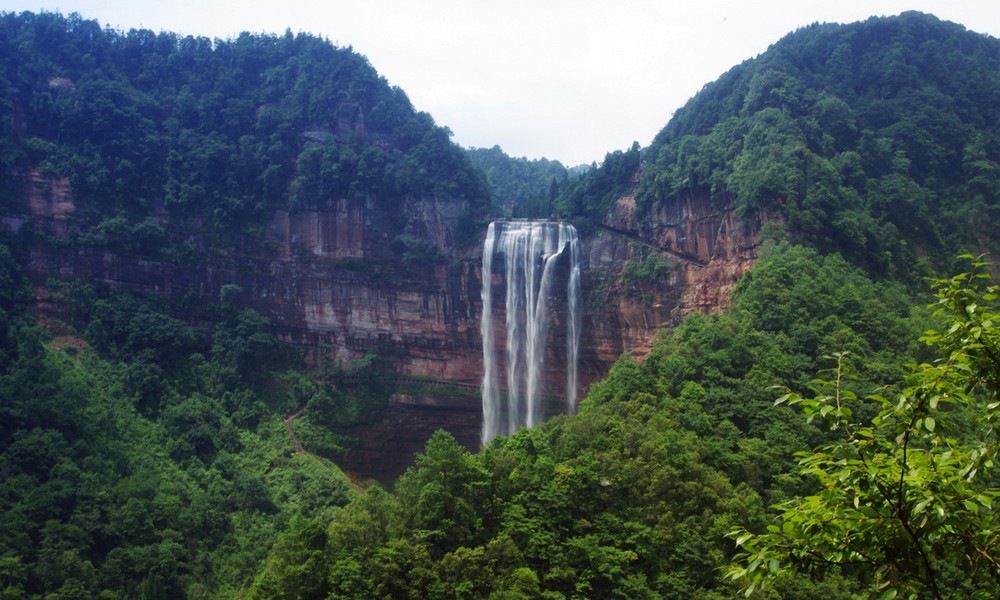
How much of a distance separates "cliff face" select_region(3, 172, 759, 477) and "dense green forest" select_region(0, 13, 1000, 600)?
2.71ft

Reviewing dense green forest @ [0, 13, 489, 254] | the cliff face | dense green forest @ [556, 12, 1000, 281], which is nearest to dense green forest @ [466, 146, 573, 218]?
dense green forest @ [0, 13, 489, 254]

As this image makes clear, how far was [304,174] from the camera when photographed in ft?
126

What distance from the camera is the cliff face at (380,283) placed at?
34469mm

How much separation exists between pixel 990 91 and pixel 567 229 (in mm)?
19096

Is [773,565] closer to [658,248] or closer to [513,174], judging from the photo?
[658,248]

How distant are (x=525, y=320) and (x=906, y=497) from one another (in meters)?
31.9

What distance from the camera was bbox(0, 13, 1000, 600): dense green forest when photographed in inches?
158

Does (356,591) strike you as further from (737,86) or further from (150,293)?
(737,86)

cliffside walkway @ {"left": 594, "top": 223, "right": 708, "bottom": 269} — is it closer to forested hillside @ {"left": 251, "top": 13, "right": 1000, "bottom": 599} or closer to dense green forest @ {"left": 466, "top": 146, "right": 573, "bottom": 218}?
forested hillside @ {"left": 251, "top": 13, "right": 1000, "bottom": 599}

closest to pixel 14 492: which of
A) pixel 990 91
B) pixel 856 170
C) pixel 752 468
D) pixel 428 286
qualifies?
pixel 428 286

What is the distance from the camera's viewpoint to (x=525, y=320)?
3553cm

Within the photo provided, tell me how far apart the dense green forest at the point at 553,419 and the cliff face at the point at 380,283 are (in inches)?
32.5

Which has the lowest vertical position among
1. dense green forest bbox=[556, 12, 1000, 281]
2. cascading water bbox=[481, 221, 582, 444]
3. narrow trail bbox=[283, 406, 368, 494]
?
narrow trail bbox=[283, 406, 368, 494]

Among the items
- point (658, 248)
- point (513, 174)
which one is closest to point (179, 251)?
point (658, 248)
